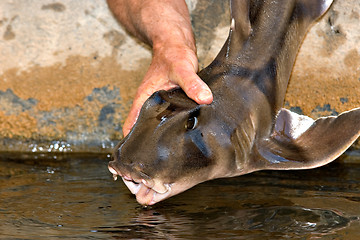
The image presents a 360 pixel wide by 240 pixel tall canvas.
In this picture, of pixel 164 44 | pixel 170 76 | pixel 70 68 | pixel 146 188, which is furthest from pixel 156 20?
pixel 146 188

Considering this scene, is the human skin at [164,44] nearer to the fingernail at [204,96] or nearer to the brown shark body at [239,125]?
the fingernail at [204,96]

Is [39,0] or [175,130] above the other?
[175,130]

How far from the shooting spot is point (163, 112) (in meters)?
3.26

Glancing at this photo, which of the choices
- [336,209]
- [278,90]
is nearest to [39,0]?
[278,90]

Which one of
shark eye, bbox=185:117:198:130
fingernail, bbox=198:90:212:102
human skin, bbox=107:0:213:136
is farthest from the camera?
human skin, bbox=107:0:213:136

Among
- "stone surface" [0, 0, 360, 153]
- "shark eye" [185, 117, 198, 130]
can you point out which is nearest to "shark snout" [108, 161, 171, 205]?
"shark eye" [185, 117, 198, 130]

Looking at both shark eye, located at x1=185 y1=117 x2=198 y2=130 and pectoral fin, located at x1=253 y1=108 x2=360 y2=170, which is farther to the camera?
pectoral fin, located at x1=253 y1=108 x2=360 y2=170

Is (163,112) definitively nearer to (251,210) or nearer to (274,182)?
(251,210)

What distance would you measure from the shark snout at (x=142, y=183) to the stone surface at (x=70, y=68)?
1681 millimetres

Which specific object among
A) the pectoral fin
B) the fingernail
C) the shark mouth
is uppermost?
the fingernail

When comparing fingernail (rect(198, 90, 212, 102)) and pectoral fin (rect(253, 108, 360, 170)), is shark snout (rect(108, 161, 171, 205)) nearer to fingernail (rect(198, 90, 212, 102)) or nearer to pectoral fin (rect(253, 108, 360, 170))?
fingernail (rect(198, 90, 212, 102))

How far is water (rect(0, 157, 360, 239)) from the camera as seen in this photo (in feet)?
10.7

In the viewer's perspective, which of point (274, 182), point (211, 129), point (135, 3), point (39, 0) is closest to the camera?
point (211, 129)

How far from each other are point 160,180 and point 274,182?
4.23 feet
